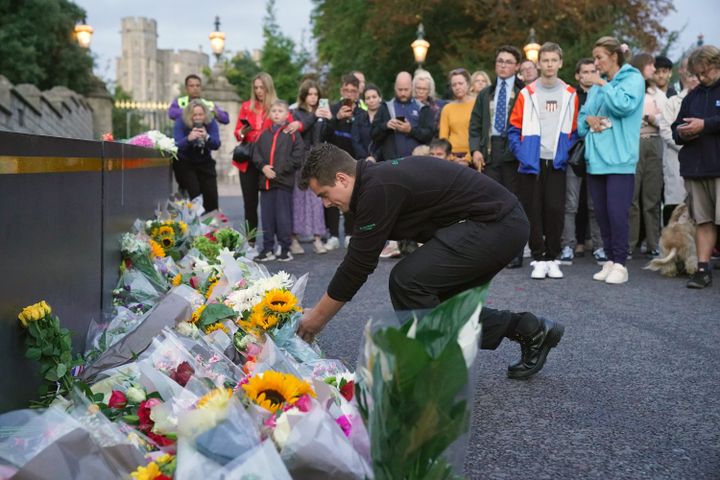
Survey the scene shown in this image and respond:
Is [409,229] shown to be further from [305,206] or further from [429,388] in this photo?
[305,206]

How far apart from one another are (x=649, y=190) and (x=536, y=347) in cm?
585

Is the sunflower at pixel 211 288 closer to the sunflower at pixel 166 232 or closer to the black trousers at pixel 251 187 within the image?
the sunflower at pixel 166 232

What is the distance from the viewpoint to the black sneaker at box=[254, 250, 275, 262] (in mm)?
9695

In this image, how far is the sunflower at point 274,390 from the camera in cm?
248

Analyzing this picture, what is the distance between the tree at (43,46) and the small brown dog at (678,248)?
2328 centimetres

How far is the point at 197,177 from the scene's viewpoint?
35.8ft

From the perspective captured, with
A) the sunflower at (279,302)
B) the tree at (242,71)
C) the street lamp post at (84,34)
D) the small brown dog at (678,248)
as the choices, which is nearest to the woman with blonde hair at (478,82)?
the small brown dog at (678,248)

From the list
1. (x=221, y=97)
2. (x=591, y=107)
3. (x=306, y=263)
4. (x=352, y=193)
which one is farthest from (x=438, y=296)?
(x=221, y=97)

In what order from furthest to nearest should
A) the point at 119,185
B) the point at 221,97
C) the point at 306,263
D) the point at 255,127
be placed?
the point at 221,97 → the point at 255,127 → the point at 306,263 → the point at 119,185

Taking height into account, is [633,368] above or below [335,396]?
below

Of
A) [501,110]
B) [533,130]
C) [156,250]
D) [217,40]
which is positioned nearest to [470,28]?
[217,40]

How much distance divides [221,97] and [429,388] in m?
30.6

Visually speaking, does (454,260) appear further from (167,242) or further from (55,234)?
(167,242)

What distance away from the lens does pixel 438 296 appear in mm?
4191
